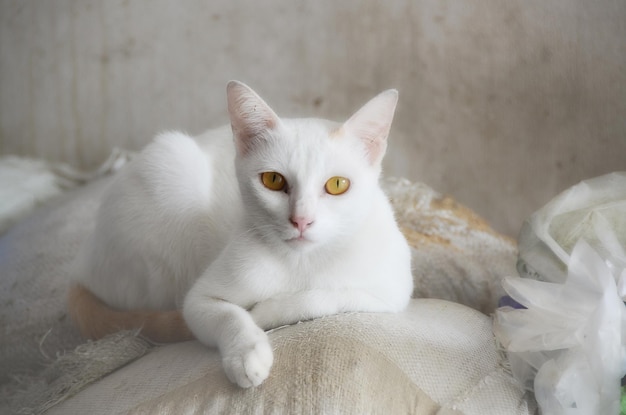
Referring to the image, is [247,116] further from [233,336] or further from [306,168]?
[233,336]

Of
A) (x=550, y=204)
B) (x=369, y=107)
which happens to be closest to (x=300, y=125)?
(x=369, y=107)

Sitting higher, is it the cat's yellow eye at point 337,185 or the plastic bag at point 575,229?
the cat's yellow eye at point 337,185

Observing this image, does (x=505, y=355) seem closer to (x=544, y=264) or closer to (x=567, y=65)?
(x=544, y=264)

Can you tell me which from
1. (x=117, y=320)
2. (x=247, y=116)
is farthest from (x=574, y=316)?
(x=117, y=320)

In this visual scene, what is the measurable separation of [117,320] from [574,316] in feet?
2.69

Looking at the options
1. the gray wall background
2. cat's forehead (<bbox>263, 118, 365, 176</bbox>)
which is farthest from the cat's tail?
the gray wall background

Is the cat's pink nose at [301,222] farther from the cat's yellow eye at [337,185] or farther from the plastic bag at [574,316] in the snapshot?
the plastic bag at [574,316]

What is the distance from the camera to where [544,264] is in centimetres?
113

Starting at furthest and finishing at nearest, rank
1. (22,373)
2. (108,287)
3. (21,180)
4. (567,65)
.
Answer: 1. (21,180)
2. (567,65)
3. (22,373)
4. (108,287)

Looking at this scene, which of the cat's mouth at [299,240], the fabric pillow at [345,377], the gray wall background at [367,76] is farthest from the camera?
the gray wall background at [367,76]

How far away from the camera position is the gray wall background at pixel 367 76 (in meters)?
1.85

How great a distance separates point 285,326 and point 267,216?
175 mm

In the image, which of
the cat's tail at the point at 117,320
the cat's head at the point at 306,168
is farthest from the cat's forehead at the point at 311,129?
the cat's tail at the point at 117,320

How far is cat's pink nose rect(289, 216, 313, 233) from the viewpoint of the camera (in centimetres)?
94
